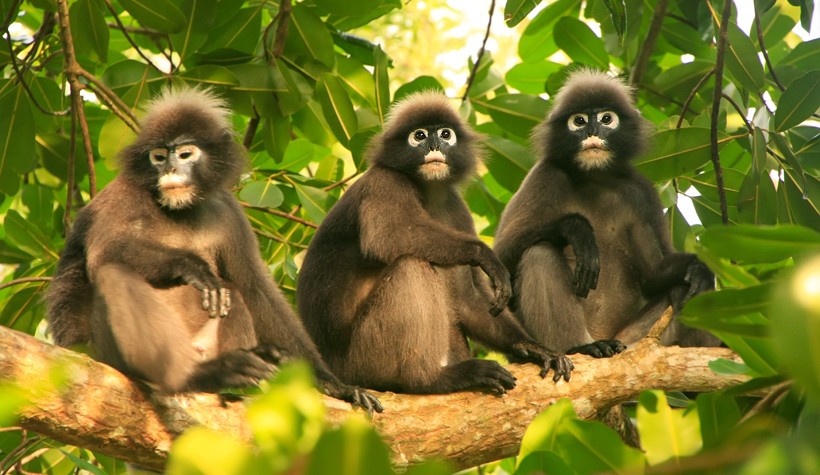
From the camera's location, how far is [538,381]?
14.7 ft

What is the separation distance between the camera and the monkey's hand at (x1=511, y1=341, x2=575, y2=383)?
448 centimetres

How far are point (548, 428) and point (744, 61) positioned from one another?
2912 millimetres

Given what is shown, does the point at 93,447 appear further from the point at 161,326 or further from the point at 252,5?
the point at 252,5

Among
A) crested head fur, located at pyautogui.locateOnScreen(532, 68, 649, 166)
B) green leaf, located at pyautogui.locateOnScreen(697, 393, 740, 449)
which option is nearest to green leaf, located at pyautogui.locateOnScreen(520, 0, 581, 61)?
crested head fur, located at pyautogui.locateOnScreen(532, 68, 649, 166)

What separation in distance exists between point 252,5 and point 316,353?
90.6 inches

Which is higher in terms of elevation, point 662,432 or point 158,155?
point 158,155

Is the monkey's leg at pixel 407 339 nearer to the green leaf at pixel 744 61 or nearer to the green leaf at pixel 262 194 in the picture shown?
the green leaf at pixel 262 194

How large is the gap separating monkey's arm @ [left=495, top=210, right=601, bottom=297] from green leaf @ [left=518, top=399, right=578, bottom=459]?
3.15 metres

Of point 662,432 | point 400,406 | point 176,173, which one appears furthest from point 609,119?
point 662,432

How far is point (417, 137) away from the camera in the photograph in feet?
17.7

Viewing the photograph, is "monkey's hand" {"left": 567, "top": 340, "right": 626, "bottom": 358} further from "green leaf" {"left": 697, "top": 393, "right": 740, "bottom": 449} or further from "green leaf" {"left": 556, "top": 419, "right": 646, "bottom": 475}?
"green leaf" {"left": 556, "top": 419, "right": 646, "bottom": 475}

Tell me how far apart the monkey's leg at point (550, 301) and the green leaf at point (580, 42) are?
1.56 metres

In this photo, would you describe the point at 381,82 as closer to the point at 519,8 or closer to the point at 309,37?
the point at 309,37

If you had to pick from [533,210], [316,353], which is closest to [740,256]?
[316,353]
